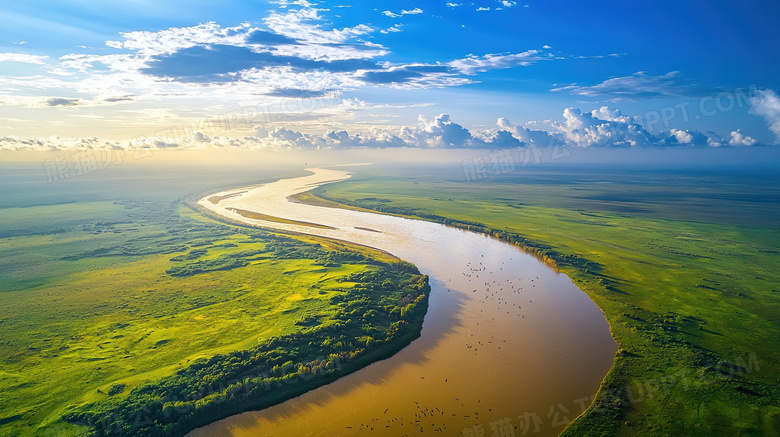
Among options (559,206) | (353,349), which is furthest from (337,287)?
(559,206)

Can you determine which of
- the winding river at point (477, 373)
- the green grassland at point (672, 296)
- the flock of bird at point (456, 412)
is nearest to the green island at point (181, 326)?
the winding river at point (477, 373)

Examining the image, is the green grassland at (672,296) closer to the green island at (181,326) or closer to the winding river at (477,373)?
the winding river at (477,373)

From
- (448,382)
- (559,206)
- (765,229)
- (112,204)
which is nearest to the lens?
(448,382)

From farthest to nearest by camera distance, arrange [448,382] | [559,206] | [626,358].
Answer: [559,206] < [626,358] < [448,382]

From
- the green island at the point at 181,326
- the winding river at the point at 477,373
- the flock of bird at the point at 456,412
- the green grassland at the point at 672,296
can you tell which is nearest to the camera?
the flock of bird at the point at 456,412

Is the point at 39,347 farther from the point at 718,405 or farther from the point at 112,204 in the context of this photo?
the point at 112,204

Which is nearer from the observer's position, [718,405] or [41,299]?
[718,405]
